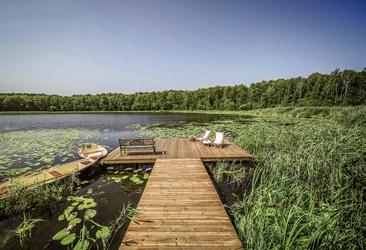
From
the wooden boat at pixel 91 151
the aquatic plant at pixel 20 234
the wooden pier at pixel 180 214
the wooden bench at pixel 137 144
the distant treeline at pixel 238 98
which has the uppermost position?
the distant treeline at pixel 238 98

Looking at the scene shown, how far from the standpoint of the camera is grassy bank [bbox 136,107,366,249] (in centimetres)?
252

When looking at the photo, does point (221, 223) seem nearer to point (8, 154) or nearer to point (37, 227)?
point (37, 227)

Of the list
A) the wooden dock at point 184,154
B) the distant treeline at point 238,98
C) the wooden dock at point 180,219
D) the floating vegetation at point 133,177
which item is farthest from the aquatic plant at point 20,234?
the distant treeline at point 238,98

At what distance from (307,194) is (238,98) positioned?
5743cm

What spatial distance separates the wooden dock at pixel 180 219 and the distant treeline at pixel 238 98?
5081cm

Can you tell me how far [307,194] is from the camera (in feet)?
10.6

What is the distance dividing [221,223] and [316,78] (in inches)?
2522

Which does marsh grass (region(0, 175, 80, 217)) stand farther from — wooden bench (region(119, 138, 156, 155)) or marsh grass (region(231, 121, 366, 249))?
marsh grass (region(231, 121, 366, 249))

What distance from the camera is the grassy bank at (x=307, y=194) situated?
2.52 metres

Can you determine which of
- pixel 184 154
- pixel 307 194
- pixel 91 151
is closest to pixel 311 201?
pixel 307 194

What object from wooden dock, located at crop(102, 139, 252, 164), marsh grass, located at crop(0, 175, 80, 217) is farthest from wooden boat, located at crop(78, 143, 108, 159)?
marsh grass, located at crop(0, 175, 80, 217)

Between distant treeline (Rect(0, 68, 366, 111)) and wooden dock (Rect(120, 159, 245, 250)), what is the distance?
167ft

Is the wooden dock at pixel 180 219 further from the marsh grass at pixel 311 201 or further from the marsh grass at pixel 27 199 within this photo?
the marsh grass at pixel 27 199

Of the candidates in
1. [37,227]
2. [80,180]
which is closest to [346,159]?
[37,227]
